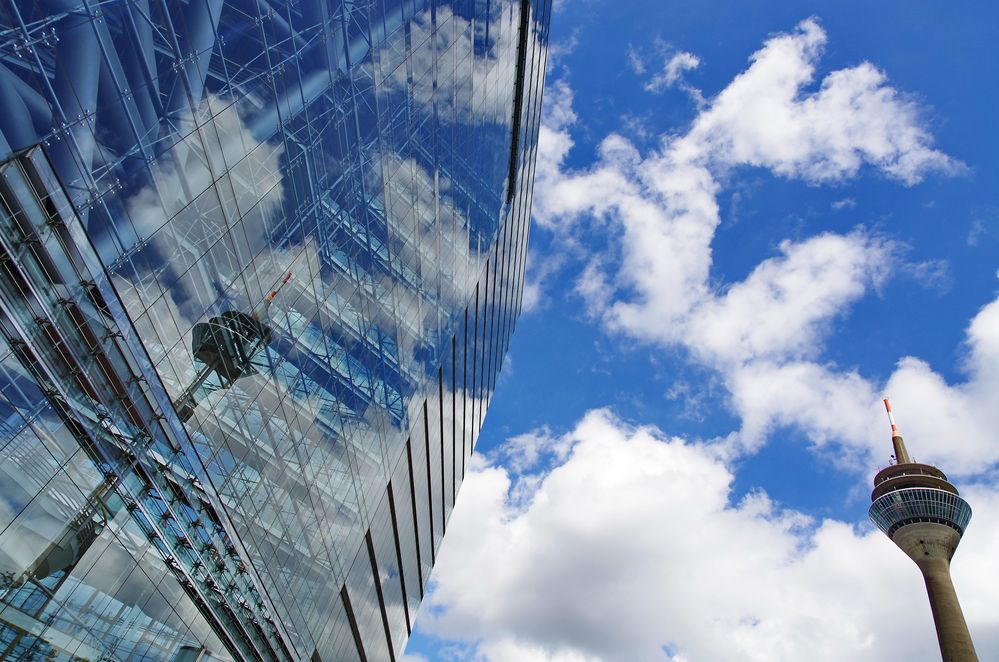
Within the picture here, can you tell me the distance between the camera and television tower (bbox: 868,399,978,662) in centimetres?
9675

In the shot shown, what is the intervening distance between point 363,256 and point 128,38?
39.0ft

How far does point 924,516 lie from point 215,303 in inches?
4859

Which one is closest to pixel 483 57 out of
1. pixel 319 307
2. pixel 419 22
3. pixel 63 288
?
pixel 419 22

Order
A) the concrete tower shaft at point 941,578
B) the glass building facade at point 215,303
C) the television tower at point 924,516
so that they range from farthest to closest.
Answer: the television tower at point 924,516 → the concrete tower shaft at point 941,578 → the glass building facade at point 215,303

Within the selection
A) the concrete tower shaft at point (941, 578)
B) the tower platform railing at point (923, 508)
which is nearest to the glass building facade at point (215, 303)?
the concrete tower shaft at point (941, 578)

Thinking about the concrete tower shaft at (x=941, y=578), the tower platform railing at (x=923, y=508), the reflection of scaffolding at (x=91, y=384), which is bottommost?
the reflection of scaffolding at (x=91, y=384)

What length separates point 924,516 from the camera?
10494cm

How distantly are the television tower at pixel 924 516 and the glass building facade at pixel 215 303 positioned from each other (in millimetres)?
100026

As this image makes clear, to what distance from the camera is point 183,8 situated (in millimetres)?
13312

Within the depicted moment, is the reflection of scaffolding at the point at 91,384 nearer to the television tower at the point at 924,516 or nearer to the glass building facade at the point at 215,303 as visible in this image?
the glass building facade at the point at 215,303

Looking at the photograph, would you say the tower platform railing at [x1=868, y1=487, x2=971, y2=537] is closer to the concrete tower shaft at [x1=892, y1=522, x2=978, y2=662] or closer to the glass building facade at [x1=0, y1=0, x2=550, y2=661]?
the concrete tower shaft at [x1=892, y1=522, x2=978, y2=662]

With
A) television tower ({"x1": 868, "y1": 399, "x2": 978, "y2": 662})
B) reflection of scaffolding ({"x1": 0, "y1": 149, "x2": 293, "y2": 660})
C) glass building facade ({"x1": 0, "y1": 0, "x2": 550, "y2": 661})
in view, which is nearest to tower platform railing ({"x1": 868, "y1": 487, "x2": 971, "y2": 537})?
television tower ({"x1": 868, "y1": 399, "x2": 978, "y2": 662})

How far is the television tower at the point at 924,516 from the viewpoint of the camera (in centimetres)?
9675

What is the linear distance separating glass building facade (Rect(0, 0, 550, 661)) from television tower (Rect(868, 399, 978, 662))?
100 m
